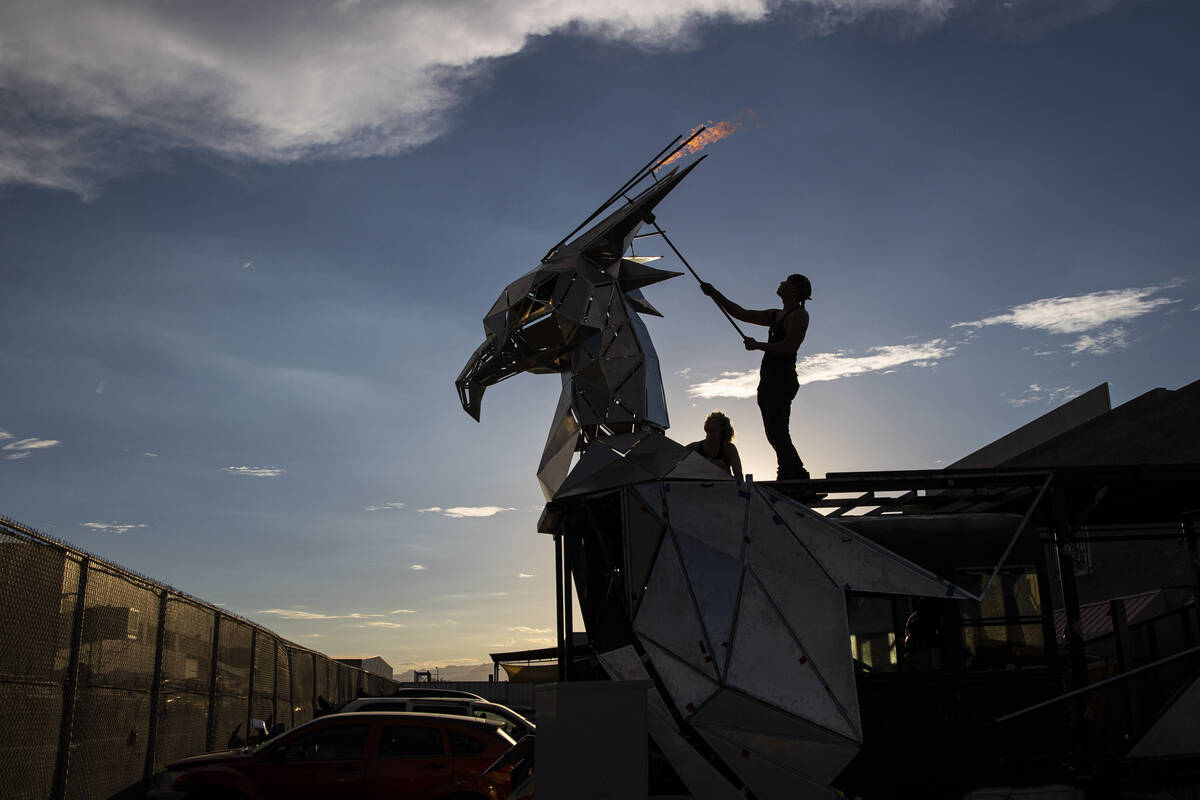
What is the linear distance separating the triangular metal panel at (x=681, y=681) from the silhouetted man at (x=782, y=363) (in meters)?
2.78

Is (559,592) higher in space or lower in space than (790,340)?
lower

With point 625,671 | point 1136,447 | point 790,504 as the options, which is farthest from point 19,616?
point 1136,447

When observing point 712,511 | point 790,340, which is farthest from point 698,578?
point 790,340

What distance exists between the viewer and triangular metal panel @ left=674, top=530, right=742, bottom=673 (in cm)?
863

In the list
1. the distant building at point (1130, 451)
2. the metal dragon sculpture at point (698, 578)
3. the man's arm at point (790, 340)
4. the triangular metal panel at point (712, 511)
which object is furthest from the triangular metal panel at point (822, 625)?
the distant building at point (1130, 451)

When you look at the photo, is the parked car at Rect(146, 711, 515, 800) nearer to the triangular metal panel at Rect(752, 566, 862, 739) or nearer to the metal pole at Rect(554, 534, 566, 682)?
the metal pole at Rect(554, 534, 566, 682)

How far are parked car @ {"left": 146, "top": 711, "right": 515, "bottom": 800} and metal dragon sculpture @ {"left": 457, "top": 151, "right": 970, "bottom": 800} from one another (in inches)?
86.4

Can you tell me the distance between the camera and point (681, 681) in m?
8.55

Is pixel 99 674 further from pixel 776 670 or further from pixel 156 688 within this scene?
pixel 776 670

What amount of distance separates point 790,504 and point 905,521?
Result: 1318 millimetres

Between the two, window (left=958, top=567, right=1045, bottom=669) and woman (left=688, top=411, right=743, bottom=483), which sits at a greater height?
woman (left=688, top=411, right=743, bottom=483)

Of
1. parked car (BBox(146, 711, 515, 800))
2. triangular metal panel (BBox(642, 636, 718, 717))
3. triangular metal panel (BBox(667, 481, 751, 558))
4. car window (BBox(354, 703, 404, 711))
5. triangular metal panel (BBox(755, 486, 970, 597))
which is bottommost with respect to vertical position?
parked car (BBox(146, 711, 515, 800))

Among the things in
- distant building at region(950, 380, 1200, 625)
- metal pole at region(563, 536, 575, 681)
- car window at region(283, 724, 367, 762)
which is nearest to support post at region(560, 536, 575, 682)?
metal pole at region(563, 536, 575, 681)

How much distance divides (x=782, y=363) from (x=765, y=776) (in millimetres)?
4662
